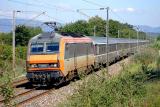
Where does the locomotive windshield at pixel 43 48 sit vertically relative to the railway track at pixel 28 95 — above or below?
above

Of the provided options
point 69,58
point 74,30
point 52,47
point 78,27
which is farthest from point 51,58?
point 78,27

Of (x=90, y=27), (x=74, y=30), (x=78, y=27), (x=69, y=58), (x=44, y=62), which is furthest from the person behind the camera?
(x=90, y=27)

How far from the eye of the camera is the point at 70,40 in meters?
25.8

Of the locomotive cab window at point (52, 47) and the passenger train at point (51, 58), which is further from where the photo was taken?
the locomotive cab window at point (52, 47)

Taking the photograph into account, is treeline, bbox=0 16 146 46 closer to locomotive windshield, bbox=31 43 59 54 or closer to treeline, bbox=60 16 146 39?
treeline, bbox=60 16 146 39

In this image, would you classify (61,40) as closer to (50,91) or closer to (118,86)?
(50,91)

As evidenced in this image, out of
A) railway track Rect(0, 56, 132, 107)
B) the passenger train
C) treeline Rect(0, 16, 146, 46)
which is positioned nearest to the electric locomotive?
the passenger train

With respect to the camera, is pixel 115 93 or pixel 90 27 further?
pixel 90 27

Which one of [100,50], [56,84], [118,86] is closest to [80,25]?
[100,50]

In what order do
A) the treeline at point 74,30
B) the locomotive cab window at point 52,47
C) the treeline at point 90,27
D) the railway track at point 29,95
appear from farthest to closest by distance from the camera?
the treeline at point 90,27 < the treeline at point 74,30 < the locomotive cab window at point 52,47 < the railway track at point 29,95

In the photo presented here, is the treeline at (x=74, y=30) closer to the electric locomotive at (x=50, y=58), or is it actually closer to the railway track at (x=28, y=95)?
the electric locomotive at (x=50, y=58)

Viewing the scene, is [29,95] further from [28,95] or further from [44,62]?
[44,62]

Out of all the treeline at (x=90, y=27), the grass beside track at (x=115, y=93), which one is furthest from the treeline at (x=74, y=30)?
the grass beside track at (x=115, y=93)

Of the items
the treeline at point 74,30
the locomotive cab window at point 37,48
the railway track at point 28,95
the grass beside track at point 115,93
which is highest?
the treeline at point 74,30
